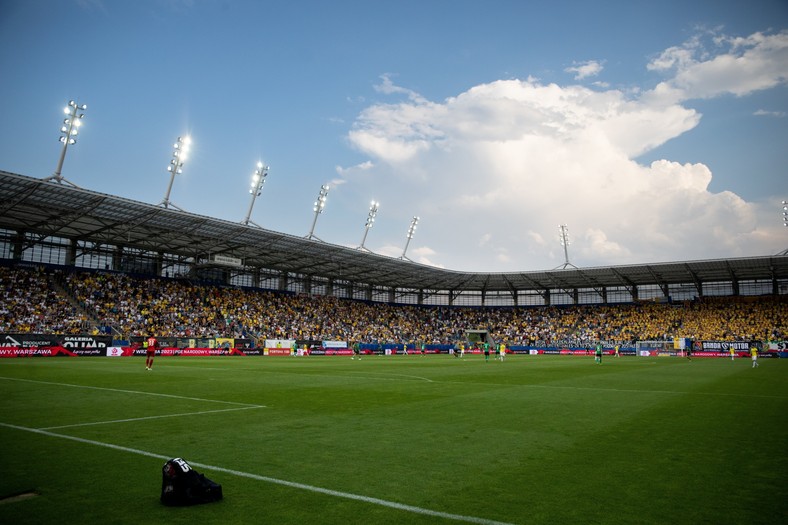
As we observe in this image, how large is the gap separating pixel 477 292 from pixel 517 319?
380 inches

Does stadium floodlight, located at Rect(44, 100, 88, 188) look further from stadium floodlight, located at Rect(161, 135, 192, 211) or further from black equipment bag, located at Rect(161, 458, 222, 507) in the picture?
black equipment bag, located at Rect(161, 458, 222, 507)

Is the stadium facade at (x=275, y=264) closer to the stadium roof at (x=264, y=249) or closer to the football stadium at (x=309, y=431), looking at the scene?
the stadium roof at (x=264, y=249)

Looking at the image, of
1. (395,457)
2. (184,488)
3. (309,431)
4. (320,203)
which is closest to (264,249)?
(320,203)

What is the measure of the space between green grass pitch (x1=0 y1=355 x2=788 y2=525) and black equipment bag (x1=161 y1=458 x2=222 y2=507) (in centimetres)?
16

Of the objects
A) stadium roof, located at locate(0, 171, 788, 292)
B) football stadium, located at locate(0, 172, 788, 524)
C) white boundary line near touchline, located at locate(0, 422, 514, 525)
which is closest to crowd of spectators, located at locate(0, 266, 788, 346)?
football stadium, located at locate(0, 172, 788, 524)

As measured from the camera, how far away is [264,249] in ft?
195

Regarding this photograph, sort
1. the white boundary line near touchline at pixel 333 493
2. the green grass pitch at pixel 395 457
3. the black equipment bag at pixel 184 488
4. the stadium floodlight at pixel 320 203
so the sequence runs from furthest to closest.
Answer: the stadium floodlight at pixel 320 203
the black equipment bag at pixel 184 488
the green grass pitch at pixel 395 457
the white boundary line near touchline at pixel 333 493

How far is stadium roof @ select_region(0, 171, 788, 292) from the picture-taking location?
4178 cm

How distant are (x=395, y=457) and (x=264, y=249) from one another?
53929 millimetres

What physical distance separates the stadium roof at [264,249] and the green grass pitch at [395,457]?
30.1 m

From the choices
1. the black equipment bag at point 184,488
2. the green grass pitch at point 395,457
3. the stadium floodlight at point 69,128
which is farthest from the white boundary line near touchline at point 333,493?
the stadium floodlight at point 69,128

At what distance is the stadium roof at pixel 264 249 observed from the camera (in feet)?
137

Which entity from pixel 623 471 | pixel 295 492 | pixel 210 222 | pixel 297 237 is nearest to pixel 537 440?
pixel 623 471

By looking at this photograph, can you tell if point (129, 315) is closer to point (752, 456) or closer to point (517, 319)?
point (752, 456)
